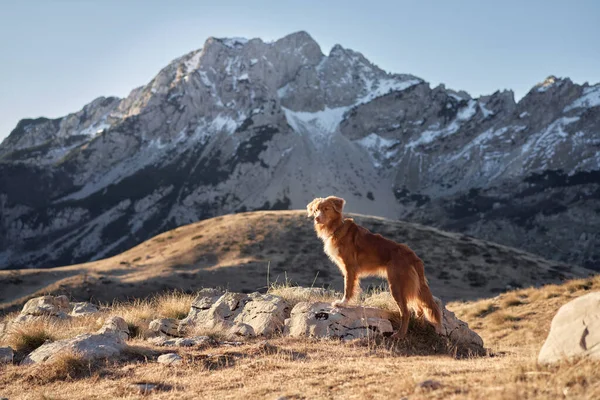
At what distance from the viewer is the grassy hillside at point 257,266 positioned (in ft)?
155

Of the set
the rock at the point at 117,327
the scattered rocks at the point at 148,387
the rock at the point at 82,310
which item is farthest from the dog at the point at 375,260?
the rock at the point at 82,310

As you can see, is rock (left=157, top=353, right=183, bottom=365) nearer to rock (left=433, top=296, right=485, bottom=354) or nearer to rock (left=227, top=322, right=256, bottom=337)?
rock (left=227, top=322, right=256, bottom=337)

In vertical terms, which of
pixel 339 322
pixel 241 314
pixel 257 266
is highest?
pixel 339 322

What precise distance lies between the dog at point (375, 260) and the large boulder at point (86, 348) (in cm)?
406

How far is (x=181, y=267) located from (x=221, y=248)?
Result: 6.90 metres

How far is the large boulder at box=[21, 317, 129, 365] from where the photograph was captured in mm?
7934

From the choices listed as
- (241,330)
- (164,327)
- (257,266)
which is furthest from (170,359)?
(257,266)

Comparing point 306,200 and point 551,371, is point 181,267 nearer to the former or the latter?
point 551,371

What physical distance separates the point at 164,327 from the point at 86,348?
91.8 inches

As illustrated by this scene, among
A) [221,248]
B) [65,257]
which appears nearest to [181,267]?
[221,248]

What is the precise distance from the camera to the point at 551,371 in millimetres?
4738

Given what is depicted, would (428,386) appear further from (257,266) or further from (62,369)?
(257,266)

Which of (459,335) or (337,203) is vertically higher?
(337,203)

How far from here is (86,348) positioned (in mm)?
8078
